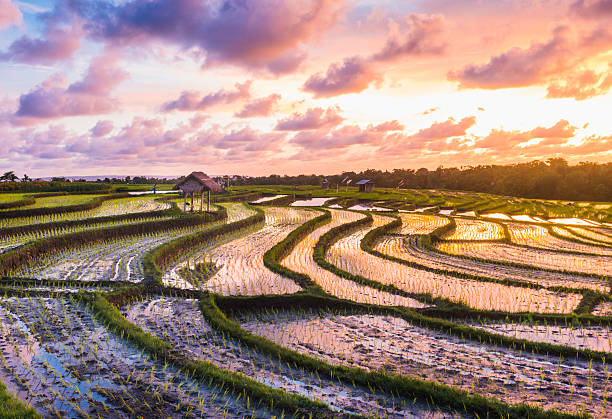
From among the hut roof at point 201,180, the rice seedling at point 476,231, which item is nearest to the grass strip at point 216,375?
the hut roof at point 201,180

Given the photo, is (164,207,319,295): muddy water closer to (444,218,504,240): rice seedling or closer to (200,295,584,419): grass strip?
(200,295,584,419): grass strip

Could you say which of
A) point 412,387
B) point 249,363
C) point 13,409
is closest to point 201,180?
point 249,363

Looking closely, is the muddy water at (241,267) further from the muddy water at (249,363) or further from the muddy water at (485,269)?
the muddy water at (485,269)

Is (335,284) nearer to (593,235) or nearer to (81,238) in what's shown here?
(81,238)

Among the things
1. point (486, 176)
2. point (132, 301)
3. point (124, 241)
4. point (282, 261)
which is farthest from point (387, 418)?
point (486, 176)

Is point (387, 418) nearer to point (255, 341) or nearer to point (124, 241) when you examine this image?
point (255, 341)

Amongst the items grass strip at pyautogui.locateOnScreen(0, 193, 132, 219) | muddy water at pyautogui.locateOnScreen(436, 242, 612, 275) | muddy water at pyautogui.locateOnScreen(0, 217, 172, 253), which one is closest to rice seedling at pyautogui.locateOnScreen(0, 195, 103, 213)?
grass strip at pyautogui.locateOnScreen(0, 193, 132, 219)
